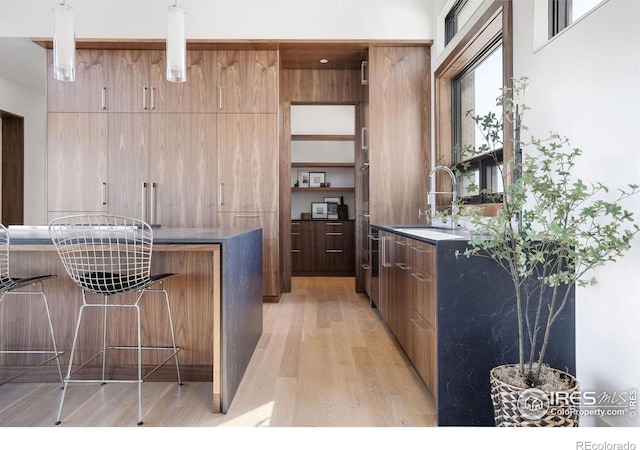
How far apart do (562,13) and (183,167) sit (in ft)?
11.1

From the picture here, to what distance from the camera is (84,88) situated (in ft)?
13.8

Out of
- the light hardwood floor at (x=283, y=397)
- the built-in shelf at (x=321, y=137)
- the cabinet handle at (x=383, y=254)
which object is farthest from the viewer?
the built-in shelf at (x=321, y=137)

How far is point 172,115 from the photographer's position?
4234 mm

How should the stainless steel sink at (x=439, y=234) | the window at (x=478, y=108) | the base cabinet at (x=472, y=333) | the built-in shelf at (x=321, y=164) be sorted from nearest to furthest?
the base cabinet at (x=472, y=333) → the stainless steel sink at (x=439, y=234) → the window at (x=478, y=108) → the built-in shelf at (x=321, y=164)

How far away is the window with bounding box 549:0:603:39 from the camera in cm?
203

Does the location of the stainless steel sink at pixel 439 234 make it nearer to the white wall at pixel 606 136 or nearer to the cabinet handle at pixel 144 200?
the white wall at pixel 606 136

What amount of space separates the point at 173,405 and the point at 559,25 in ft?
8.79

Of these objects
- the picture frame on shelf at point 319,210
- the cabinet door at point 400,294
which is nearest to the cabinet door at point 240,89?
the cabinet door at point 400,294

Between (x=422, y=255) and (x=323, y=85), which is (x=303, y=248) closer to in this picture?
(x=323, y=85)

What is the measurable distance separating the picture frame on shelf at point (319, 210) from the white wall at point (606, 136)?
504 centimetres

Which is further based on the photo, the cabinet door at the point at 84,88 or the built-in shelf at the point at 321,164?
the built-in shelf at the point at 321,164

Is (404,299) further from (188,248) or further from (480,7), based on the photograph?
(480,7)

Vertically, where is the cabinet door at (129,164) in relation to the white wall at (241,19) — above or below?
below

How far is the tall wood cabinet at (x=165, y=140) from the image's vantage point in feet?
13.9
